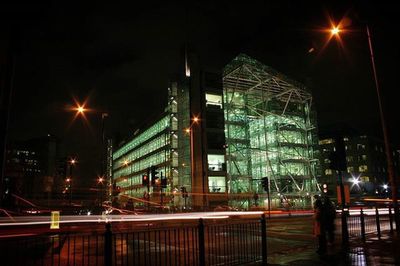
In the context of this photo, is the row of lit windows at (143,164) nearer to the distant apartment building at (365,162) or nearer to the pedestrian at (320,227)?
the distant apartment building at (365,162)

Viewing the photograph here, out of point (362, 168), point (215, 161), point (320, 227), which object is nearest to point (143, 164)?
point (215, 161)

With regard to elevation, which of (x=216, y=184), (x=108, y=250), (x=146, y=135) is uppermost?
(x=146, y=135)

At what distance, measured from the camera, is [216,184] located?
65188 millimetres

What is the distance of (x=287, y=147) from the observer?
75625 millimetres

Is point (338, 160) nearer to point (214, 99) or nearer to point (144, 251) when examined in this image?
point (144, 251)

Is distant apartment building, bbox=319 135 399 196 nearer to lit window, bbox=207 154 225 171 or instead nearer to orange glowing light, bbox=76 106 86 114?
lit window, bbox=207 154 225 171

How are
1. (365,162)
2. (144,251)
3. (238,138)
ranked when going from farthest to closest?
(365,162) → (238,138) → (144,251)

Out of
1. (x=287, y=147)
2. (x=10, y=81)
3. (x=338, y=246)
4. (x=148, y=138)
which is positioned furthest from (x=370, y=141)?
(x=10, y=81)

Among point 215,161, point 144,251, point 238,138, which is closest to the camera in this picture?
point 144,251

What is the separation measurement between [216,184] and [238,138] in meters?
11.4

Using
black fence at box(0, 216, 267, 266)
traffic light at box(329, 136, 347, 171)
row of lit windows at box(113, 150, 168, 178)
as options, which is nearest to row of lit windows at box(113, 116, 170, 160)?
row of lit windows at box(113, 150, 168, 178)

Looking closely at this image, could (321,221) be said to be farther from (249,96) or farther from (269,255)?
(249,96)

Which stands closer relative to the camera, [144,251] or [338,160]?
[144,251]

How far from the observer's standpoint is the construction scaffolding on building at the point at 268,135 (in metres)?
67.2
